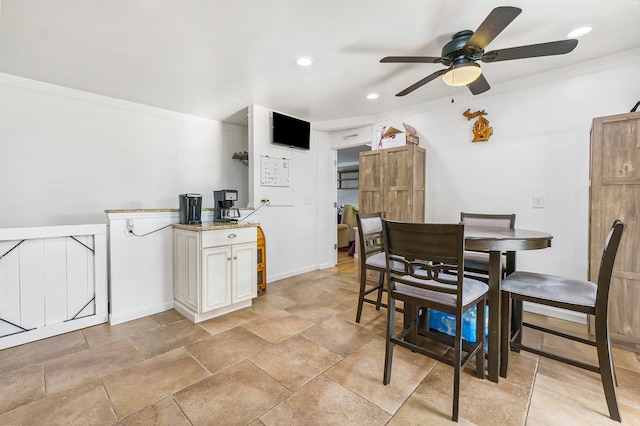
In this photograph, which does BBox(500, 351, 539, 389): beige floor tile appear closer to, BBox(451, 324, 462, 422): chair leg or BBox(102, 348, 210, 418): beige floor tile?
BBox(451, 324, 462, 422): chair leg

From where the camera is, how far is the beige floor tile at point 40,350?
1.89 metres

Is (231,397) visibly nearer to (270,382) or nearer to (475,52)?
(270,382)

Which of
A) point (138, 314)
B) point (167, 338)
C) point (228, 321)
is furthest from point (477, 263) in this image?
point (138, 314)

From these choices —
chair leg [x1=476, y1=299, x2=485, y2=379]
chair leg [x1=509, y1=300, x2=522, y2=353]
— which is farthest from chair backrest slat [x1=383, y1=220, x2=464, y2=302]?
chair leg [x1=509, y1=300, x2=522, y2=353]

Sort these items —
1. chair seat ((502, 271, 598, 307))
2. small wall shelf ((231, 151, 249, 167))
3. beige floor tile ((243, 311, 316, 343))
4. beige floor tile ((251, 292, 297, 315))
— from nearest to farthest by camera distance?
chair seat ((502, 271, 598, 307)) → beige floor tile ((243, 311, 316, 343)) → beige floor tile ((251, 292, 297, 315)) → small wall shelf ((231, 151, 249, 167))

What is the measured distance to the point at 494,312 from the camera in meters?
1.66

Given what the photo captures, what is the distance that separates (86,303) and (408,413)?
278 centimetres

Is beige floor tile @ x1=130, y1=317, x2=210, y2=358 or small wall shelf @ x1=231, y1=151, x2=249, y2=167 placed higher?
small wall shelf @ x1=231, y1=151, x2=249, y2=167

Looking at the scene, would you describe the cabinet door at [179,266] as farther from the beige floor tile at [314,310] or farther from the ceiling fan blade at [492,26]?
the ceiling fan blade at [492,26]

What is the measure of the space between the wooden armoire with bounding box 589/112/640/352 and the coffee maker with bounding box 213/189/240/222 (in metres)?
3.20

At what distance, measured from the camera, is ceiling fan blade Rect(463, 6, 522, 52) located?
1.43 metres

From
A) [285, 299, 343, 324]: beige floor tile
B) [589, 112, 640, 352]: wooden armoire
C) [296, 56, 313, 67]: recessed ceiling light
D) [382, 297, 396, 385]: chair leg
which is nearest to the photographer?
[382, 297, 396, 385]: chair leg

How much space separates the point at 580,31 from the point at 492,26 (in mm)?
1096

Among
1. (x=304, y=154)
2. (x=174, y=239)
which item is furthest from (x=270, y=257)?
(x=304, y=154)
